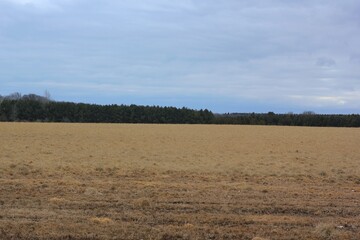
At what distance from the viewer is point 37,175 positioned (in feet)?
46.9

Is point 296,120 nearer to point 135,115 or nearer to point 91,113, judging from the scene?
point 135,115

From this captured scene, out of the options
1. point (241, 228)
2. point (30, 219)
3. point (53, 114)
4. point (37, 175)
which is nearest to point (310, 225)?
point (241, 228)

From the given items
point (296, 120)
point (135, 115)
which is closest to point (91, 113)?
point (135, 115)

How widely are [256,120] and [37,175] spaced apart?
91.3m

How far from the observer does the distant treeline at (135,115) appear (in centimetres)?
9812

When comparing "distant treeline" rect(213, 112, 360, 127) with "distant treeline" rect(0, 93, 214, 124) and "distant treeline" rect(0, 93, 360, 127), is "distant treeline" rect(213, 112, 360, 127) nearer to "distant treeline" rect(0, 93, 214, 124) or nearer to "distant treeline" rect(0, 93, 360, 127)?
"distant treeline" rect(0, 93, 360, 127)

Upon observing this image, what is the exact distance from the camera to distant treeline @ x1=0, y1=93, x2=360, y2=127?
98.1 metres

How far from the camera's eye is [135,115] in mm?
101562

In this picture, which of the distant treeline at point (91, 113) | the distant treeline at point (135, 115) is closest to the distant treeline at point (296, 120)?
the distant treeline at point (135, 115)

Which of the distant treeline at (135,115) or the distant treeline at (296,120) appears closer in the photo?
the distant treeline at (135,115)

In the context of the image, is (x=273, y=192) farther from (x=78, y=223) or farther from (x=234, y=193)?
(x=78, y=223)

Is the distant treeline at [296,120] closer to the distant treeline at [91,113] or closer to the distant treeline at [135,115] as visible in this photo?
the distant treeline at [135,115]

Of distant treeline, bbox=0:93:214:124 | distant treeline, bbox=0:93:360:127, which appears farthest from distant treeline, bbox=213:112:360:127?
distant treeline, bbox=0:93:214:124

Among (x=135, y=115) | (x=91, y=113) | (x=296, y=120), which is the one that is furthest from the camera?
(x=296, y=120)
